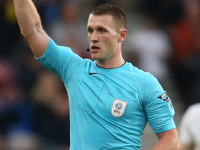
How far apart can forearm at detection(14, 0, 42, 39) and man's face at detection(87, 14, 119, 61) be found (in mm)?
542

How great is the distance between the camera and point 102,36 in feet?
13.8

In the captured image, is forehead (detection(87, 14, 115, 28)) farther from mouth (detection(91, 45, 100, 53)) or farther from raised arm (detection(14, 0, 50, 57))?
raised arm (detection(14, 0, 50, 57))

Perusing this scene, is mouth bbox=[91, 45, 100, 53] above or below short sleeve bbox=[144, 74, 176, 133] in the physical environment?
above

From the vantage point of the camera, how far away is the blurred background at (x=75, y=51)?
8.91 metres

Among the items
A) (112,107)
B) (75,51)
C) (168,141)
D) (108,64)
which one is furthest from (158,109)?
(75,51)

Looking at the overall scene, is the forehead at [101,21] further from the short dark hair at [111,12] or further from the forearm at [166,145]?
the forearm at [166,145]

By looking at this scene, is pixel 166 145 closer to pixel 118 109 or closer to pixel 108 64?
pixel 118 109

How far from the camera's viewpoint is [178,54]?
411 inches

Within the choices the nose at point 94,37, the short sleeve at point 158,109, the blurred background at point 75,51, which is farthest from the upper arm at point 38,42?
the blurred background at point 75,51

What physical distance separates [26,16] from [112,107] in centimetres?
111

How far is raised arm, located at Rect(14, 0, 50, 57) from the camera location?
3945mm

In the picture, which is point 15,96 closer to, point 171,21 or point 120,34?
point 171,21

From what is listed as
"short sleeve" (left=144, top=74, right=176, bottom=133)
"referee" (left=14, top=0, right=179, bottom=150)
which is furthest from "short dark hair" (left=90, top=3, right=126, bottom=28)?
"short sleeve" (left=144, top=74, right=176, bottom=133)

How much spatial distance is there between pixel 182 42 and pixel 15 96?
13.3ft
